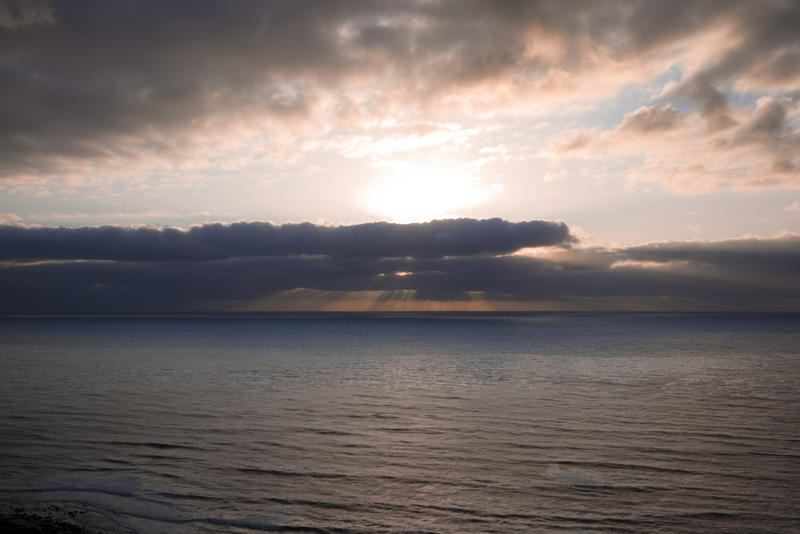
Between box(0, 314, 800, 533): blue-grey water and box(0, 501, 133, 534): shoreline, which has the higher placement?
box(0, 501, 133, 534): shoreline

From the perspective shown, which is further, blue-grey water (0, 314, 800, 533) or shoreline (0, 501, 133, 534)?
blue-grey water (0, 314, 800, 533)

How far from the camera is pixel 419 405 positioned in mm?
44656

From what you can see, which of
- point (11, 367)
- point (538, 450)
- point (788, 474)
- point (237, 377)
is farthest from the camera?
point (11, 367)

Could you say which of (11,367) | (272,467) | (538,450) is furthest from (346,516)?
(11,367)

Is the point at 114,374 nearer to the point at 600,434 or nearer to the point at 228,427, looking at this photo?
the point at 228,427

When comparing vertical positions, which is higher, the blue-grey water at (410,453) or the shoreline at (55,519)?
the shoreline at (55,519)

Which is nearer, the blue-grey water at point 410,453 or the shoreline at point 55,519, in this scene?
the shoreline at point 55,519

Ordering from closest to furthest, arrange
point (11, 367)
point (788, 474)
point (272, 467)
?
point (788, 474) → point (272, 467) → point (11, 367)

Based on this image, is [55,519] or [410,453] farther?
[410,453]

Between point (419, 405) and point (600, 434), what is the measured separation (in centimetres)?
1603

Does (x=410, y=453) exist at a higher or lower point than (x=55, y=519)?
lower

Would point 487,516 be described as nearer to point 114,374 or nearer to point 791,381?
point 791,381

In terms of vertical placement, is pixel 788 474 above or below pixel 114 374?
above

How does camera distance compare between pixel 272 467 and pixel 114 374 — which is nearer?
pixel 272 467
